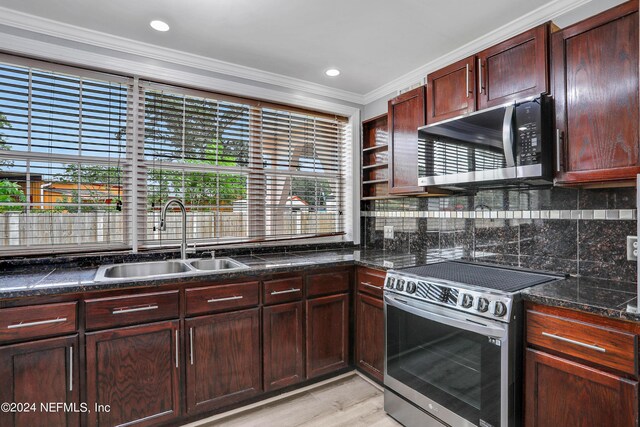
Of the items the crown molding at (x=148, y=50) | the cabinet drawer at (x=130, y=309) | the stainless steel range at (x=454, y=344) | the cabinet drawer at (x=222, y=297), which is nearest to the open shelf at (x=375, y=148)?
the crown molding at (x=148, y=50)

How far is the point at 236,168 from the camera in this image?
2838 millimetres

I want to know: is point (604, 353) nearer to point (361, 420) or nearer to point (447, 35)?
point (361, 420)

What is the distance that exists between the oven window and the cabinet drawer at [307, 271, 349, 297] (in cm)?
49

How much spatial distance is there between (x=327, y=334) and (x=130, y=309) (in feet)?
4.33

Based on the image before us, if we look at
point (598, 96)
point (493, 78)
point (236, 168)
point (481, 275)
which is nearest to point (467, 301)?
point (481, 275)

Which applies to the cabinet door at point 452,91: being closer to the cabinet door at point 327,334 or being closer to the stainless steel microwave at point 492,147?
the stainless steel microwave at point 492,147

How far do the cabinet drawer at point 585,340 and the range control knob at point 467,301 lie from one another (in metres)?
0.25

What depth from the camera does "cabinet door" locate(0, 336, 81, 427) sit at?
1.57 m

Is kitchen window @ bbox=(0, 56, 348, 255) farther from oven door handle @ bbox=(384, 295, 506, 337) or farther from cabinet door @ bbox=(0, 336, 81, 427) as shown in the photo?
oven door handle @ bbox=(384, 295, 506, 337)

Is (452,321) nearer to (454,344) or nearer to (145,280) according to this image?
(454,344)

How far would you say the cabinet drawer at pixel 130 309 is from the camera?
174cm

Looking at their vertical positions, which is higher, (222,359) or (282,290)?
(282,290)

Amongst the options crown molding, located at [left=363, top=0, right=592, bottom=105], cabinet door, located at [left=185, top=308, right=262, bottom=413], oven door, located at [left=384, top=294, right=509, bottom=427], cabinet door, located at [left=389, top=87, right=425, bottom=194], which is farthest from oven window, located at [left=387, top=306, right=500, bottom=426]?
crown molding, located at [left=363, top=0, right=592, bottom=105]

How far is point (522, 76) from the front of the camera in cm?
185
